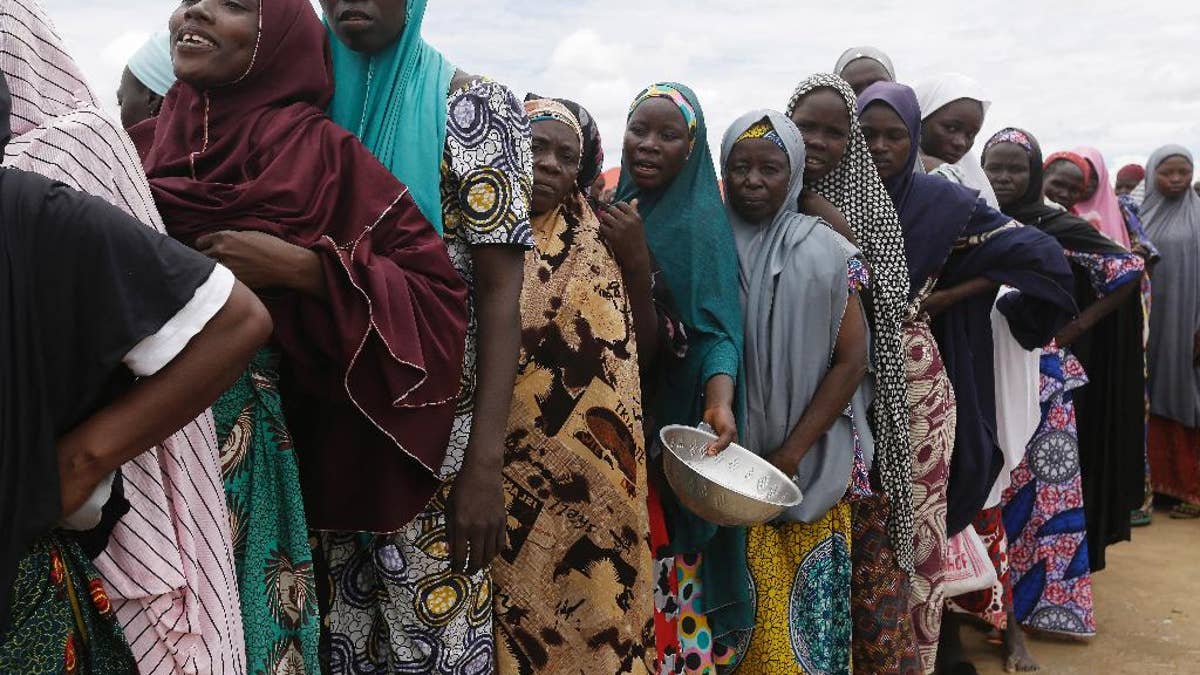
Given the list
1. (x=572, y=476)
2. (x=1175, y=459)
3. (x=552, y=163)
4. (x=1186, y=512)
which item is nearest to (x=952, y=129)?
(x=552, y=163)

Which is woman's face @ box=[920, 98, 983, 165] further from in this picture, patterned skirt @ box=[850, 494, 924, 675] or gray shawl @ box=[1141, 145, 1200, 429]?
gray shawl @ box=[1141, 145, 1200, 429]

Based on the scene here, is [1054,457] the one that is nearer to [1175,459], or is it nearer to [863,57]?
[863,57]

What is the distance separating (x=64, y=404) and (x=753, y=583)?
2266 mm

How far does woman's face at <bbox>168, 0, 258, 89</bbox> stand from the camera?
192 cm

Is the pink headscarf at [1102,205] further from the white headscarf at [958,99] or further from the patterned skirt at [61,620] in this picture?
the patterned skirt at [61,620]

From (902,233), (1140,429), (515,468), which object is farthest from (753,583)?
(1140,429)

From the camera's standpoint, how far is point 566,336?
2.47m

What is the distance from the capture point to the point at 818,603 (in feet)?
10.7

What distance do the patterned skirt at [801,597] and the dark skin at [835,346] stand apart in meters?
0.25

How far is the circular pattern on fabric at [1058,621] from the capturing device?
16.3 ft

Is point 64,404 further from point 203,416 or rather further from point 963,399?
point 963,399

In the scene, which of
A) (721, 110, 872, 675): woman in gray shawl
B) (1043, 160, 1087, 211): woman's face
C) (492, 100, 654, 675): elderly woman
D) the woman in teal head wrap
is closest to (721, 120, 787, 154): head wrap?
(721, 110, 872, 675): woman in gray shawl

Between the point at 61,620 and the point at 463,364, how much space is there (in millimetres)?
902

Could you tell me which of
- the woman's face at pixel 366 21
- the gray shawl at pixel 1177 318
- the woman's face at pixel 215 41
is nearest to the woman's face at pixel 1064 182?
the gray shawl at pixel 1177 318
